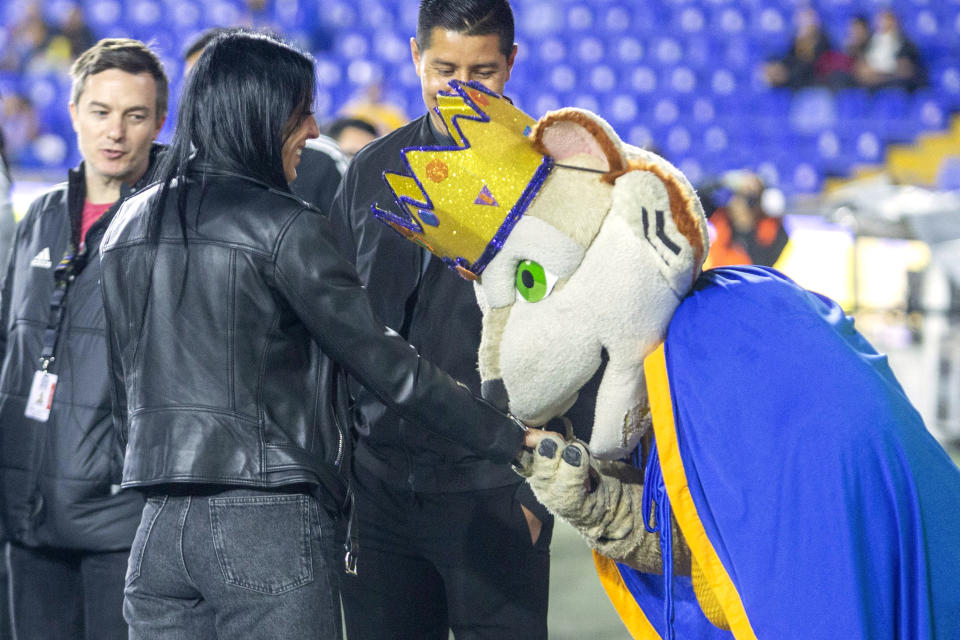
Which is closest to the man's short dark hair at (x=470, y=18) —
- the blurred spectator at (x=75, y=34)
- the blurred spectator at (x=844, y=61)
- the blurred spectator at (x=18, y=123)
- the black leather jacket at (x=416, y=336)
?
the black leather jacket at (x=416, y=336)

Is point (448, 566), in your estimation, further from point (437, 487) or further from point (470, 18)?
point (470, 18)

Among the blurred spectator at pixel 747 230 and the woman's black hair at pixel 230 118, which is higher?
the woman's black hair at pixel 230 118

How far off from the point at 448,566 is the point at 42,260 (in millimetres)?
1119

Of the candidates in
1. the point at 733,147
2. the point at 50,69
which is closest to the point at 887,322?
the point at 733,147

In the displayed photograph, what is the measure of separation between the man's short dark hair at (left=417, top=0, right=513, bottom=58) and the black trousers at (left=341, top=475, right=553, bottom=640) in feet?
3.06

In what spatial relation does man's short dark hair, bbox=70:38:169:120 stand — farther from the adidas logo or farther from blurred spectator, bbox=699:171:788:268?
blurred spectator, bbox=699:171:788:268

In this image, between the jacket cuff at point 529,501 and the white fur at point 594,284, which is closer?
the white fur at point 594,284

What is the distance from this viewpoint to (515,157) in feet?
5.77

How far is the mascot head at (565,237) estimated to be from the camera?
171 cm

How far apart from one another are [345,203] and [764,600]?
4.20 feet

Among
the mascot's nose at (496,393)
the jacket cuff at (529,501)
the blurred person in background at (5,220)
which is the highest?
the blurred person in background at (5,220)

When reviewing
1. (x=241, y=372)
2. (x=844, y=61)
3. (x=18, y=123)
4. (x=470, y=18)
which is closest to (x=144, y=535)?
(x=241, y=372)

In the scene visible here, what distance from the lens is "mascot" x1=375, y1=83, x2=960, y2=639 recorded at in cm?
150

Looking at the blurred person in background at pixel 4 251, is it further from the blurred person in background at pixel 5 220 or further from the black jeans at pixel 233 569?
the black jeans at pixel 233 569
